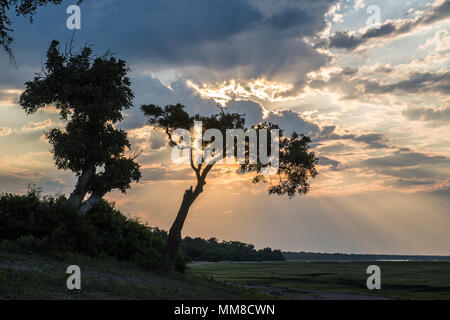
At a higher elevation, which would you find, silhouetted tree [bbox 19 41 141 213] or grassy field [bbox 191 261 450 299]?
silhouetted tree [bbox 19 41 141 213]

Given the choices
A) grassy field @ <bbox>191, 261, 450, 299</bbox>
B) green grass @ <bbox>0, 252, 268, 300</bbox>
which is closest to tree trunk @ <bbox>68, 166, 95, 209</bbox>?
green grass @ <bbox>0, 252, 268, 300</bbox>

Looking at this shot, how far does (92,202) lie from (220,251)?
8753 cm

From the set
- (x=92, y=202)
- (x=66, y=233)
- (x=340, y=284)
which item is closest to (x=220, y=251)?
(x=340, y=284)

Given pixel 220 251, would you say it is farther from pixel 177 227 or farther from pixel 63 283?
pixel 63 283

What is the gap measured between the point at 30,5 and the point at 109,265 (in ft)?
56.2

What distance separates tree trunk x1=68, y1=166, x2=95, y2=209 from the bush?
1049mm

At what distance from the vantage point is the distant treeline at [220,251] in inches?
4547

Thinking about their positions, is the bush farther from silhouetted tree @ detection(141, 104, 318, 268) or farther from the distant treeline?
the distant treeline

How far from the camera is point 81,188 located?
38250 millimetres

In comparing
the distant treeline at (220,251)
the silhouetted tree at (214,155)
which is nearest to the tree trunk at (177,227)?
the silhouetted tree at (214,155)

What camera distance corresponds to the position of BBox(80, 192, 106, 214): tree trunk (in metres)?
38.2

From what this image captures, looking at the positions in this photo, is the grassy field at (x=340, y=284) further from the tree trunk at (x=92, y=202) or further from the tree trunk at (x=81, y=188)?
the tree trunk at (x=81, y=188)
